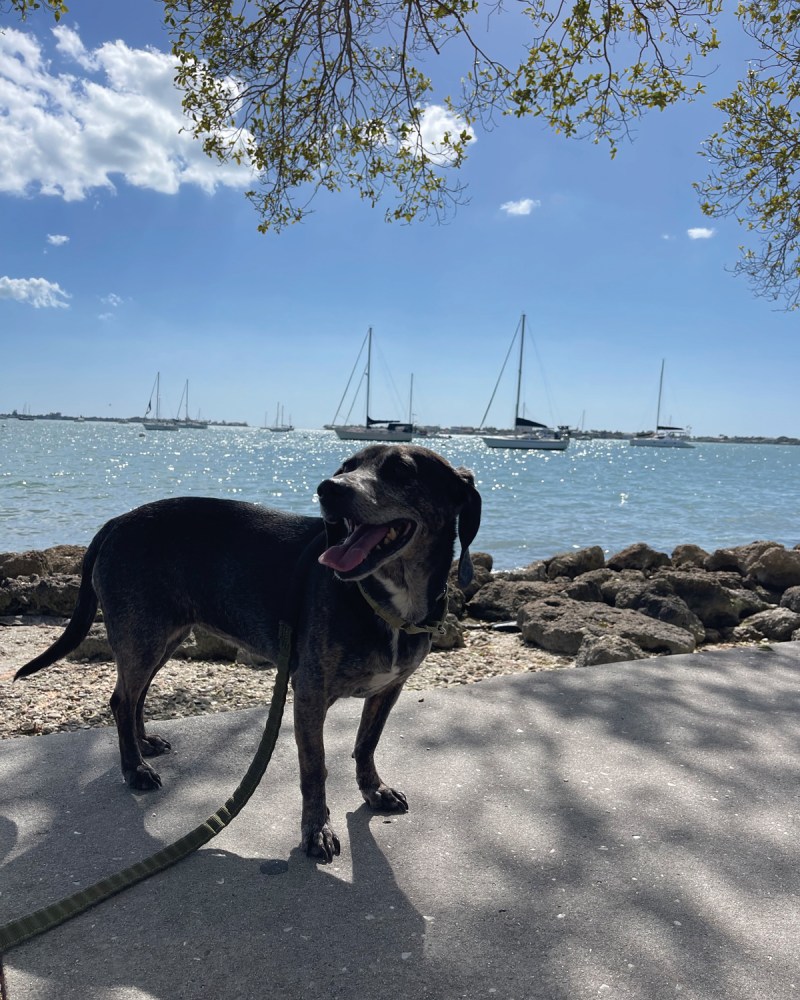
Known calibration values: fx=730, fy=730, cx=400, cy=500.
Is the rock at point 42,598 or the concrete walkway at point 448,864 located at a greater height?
the concrete walkway at point 448,864

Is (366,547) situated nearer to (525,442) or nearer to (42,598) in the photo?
(42,598)

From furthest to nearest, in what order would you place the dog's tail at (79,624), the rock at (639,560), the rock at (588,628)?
the rock at (639,560) → the rock at (588,628) → the dog's tail at (79,624)

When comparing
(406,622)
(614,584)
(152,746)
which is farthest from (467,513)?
(614,584)

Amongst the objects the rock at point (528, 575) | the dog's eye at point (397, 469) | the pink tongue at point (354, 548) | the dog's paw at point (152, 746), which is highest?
the dog's eye at point (397, 469)

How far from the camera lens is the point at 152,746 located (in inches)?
144

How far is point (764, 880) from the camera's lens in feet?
8.75

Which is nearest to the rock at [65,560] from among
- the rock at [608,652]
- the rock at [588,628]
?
the rock at [588,628]

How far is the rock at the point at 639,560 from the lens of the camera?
439 inches

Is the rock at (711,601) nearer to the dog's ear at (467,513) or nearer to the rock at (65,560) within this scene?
the dog's ear at (467,513)

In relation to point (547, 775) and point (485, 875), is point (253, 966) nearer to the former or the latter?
point (485, 875)

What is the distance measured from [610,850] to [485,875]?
535 millimetres

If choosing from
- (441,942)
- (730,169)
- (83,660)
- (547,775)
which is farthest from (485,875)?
(730,169)

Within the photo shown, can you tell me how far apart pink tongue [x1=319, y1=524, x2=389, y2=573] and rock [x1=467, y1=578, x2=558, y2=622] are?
5.25 m

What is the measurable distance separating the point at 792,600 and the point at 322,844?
7.13m
